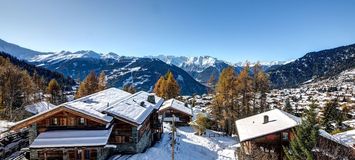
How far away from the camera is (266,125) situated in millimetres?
38031

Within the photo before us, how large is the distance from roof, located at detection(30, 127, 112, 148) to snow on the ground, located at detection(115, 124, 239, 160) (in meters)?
4.46

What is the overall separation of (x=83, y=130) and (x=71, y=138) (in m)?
1.69

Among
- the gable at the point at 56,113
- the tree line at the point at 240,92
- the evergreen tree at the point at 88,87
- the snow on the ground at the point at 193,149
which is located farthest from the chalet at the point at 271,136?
the evergreen tree at the point at 88,87

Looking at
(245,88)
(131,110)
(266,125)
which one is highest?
(245,88)

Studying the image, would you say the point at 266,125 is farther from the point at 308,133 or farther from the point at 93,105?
the point at 93,105

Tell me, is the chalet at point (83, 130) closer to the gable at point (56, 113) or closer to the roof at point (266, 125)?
the gable at point (56, 113)

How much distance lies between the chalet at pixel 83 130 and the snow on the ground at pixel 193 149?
1987 millimetres

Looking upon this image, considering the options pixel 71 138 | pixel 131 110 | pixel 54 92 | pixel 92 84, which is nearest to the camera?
pixel 71 138

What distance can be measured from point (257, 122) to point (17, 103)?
174 feet

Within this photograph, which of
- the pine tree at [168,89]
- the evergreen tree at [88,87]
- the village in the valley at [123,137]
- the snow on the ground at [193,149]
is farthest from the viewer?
the pine tree at [168,89]

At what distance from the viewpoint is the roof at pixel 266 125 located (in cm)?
3506

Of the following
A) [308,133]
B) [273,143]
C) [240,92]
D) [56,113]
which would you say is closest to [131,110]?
[56,113]

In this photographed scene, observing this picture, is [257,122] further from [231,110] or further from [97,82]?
[97,82]

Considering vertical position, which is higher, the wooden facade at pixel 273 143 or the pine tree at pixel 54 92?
the pine tree at pixel 54 92
